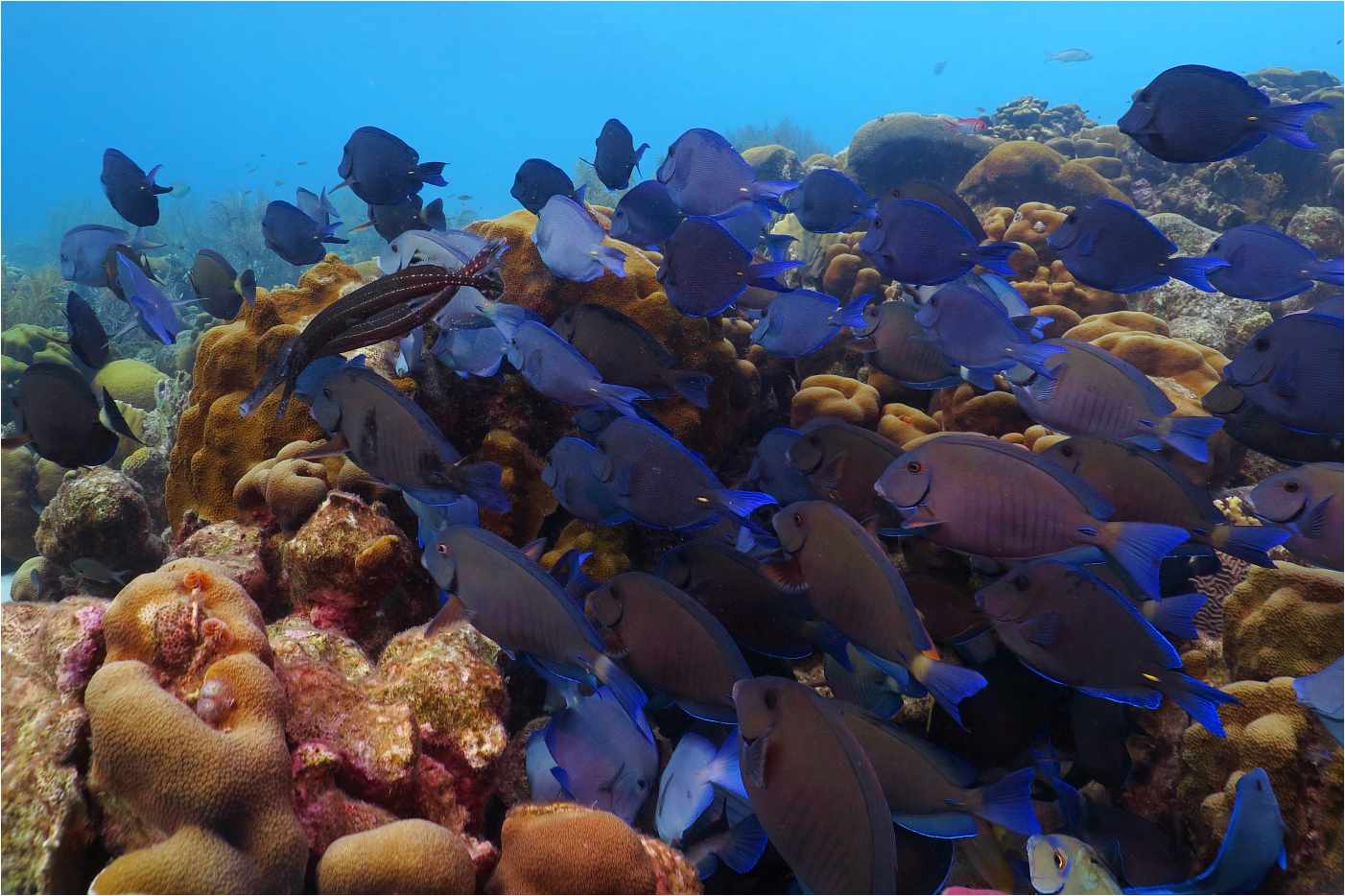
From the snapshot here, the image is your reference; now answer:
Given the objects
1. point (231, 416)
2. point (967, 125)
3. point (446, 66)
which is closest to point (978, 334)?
point (231, 416)

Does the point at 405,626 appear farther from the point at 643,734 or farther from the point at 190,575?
the point at 643,734

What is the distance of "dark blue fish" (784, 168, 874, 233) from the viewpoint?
3916mm

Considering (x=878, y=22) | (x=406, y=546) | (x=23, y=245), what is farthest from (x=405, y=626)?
(x=878, y=22)

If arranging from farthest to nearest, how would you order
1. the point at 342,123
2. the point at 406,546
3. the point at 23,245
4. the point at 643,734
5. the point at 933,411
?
1. the point at 342,123
2. the point at 23,245
3. the point at 933,411
4. the point at 406,546
5. the point at 643,734

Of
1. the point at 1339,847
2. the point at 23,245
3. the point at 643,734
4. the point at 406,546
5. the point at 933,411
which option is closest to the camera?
the point at 1339,847

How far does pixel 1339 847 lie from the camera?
2143 millimetres

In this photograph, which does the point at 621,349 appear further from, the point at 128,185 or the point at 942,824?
the point at 128,185

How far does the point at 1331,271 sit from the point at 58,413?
217 inches

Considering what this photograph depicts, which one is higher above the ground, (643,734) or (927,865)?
(643,734)

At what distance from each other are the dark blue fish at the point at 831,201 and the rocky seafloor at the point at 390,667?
90cm

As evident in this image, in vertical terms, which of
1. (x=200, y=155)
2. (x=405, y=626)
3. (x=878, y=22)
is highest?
(x=878, y=22)

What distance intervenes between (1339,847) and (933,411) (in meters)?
2.83

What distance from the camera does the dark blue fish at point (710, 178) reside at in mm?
3537

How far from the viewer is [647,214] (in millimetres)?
3693
